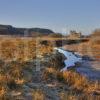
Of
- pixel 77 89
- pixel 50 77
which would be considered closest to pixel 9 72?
pixel 50 77

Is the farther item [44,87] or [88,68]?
[88,68]

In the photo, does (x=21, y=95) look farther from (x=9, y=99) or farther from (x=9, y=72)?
(x=9, y=72)

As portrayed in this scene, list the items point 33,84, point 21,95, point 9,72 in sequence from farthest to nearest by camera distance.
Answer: point 9,72 < point 33,84 < point 21,95

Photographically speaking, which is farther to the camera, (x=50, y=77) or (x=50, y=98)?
(x=50, y=77)

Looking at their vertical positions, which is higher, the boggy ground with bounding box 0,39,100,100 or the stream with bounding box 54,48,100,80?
the boggy ground with bounding box 0,39,100,100

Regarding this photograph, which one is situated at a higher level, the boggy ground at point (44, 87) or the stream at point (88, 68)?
the boggy ground at point (44, 87)

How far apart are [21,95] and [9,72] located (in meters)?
3.08

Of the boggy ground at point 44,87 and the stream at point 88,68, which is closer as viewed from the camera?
the boggy ground at point 44,87

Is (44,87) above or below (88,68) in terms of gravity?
above

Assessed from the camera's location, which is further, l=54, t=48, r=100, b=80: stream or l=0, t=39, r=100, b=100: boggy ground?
l=54, t=48, r=100, b=80: stream

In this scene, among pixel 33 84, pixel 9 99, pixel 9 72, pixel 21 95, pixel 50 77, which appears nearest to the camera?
pixel 9 99

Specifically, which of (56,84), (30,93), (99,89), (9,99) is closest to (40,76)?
(56,84)

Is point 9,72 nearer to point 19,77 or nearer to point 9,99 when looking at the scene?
point 19,77

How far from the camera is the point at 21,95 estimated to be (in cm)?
944
